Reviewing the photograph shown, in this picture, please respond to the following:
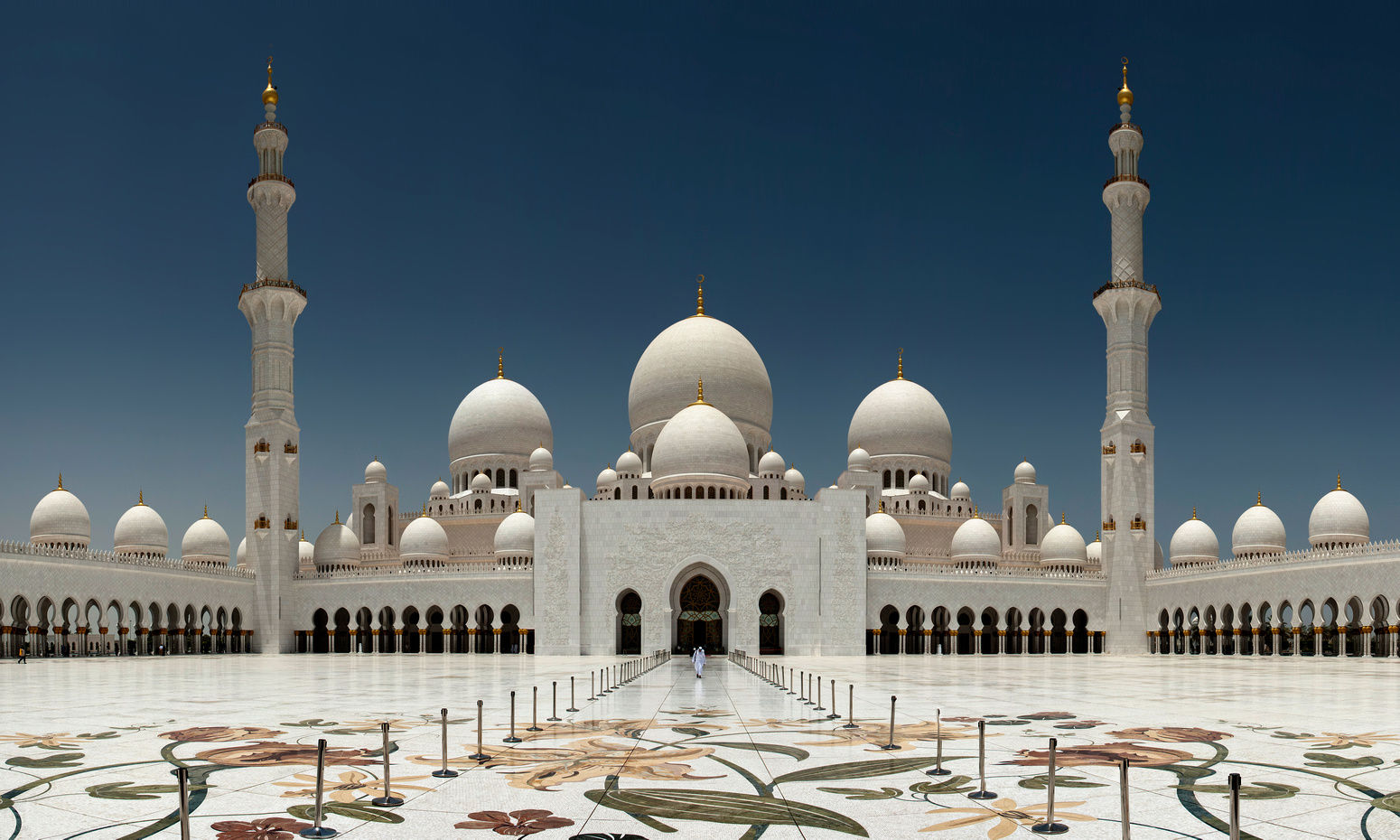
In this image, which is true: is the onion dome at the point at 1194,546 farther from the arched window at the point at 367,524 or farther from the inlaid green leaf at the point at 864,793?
the inlaid green leaf at the point at 864,793

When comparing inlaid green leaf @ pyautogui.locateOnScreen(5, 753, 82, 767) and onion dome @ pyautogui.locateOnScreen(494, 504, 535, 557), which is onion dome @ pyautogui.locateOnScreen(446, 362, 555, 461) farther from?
inlaid green leaf @ pyautogui.locateOnScreen(5, 753, 82, 767)

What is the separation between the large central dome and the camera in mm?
43406

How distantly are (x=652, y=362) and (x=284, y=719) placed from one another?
3401 centimetres

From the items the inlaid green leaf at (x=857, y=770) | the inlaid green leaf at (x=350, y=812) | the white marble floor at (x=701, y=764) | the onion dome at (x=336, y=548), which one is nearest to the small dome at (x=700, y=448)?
the onion dome at (x=336, y=548)

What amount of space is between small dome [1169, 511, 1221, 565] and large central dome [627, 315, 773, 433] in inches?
612

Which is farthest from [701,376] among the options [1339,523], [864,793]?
[864,793]

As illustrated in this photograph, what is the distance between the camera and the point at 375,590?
128 ft

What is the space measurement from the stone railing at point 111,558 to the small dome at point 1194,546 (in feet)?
105

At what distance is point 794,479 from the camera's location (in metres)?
43.5

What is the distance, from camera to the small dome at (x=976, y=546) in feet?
138

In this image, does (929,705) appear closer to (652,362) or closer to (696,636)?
(696,636)

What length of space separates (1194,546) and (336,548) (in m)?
30.7

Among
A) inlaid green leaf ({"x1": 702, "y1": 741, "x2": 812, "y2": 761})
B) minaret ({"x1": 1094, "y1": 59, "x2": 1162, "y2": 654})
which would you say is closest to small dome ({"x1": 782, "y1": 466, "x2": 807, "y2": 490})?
minaret ({"x1": 1094, "y1": 59, "x2": 1162, "y2": 654})

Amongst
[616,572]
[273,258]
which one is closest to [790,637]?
[616,572]
